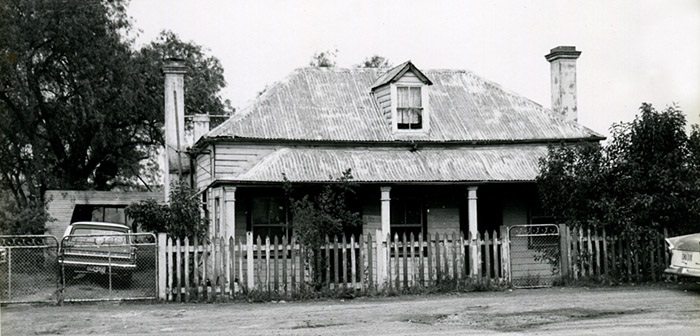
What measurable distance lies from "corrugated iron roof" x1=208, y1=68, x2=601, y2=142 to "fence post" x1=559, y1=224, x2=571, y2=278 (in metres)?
5.06

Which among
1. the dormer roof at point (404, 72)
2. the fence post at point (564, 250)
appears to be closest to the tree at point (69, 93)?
the dormer roof at point (404, 72)

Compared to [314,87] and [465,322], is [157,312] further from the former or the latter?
[314,87]

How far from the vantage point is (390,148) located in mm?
23562

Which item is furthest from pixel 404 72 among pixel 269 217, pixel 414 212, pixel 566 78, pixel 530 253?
pixel 530 253

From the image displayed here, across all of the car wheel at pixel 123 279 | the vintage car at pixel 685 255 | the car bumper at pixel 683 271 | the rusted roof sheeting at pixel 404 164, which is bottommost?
the car wheel at pixel 123 279

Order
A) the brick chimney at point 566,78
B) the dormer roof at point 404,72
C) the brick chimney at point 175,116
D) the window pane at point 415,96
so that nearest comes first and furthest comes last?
the dormer roof at point 404,72
the window pane at point 415,96
the brick chimney at point 175,116
the brick chimney at point 566,78

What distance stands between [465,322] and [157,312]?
5.88 m

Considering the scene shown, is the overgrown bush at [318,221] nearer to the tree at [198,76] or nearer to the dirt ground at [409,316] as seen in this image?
the dirt ground at [409,316]

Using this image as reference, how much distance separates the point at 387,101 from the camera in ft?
79.7

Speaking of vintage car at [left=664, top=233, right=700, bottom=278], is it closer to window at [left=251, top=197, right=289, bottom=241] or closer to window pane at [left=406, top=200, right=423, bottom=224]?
window pane at [left=406, top=200, right=423, bottom=224]

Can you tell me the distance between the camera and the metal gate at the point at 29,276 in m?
17.7

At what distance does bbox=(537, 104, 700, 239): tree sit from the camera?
747 inches

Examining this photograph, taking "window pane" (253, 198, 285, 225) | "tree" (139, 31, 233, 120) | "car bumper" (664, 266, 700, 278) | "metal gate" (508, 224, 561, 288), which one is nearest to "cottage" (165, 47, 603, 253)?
"window pane" (253, 198, 285, 225)

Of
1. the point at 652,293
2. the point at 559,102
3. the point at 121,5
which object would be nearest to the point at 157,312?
the point at 652,293
